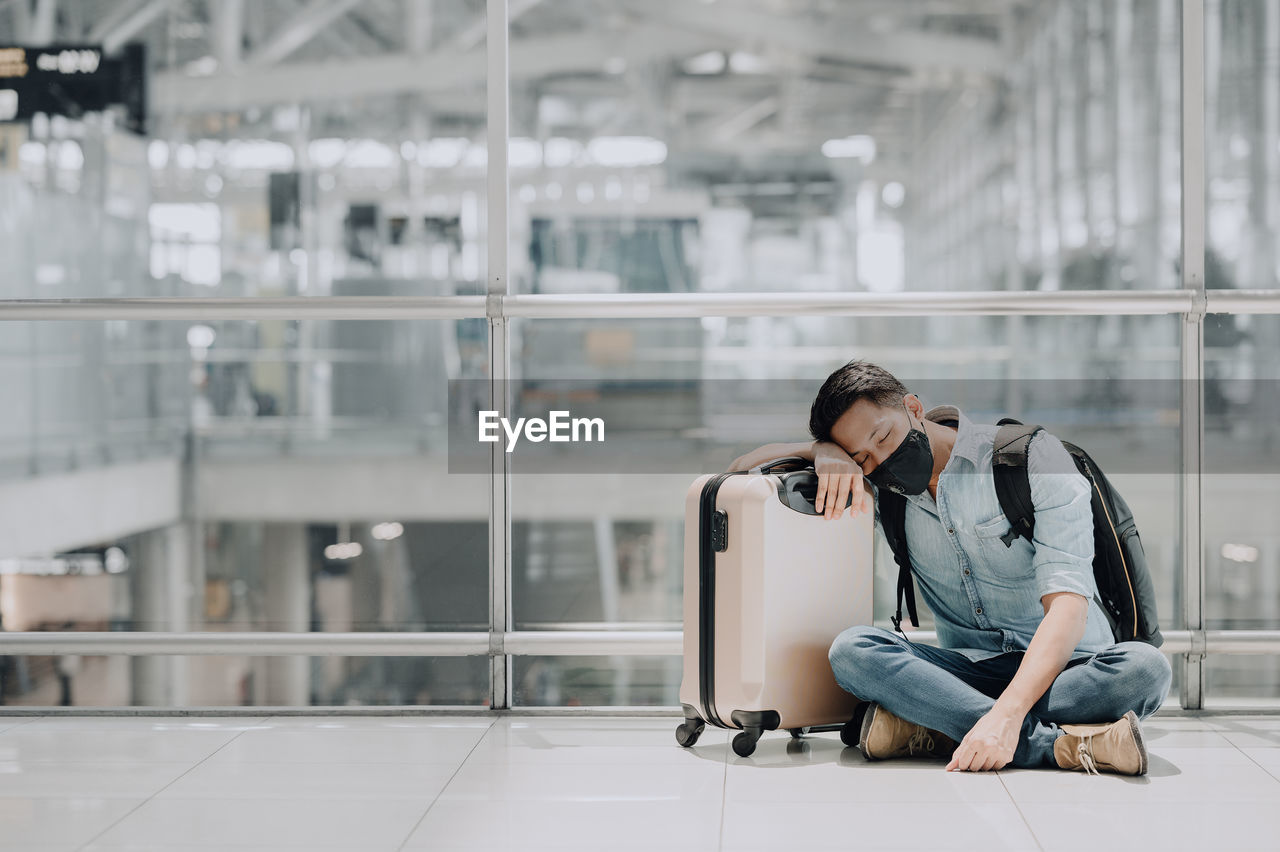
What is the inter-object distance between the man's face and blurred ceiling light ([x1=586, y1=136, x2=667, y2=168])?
3704mm

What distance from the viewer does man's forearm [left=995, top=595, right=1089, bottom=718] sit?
5.74 feet

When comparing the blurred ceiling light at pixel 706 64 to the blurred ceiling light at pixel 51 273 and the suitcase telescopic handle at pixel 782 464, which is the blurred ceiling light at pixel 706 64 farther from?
the blurred ceiling light at pixel 51 273

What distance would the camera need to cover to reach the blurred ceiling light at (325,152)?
10.3m

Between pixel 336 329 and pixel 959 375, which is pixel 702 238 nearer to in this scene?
pixel 959 375

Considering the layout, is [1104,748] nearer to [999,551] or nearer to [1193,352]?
[999,551]

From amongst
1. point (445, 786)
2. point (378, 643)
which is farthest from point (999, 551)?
point (378, 643)

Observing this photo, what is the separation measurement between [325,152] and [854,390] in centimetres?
956

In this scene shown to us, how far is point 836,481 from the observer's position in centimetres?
191

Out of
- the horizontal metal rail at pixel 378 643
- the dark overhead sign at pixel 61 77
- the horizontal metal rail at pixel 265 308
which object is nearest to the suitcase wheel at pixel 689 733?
the horizontal metal rail at pixel 378 643


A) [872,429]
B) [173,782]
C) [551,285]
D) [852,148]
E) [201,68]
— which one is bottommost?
[173,782]

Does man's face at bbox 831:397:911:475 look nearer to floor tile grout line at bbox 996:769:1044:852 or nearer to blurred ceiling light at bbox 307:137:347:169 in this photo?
floor tile grout line at bbox 996:769:1044:852

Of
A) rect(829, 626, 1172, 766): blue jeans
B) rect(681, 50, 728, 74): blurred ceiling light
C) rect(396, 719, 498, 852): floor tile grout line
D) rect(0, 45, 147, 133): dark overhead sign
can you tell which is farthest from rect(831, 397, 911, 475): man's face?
rect(681, 50, 728, 74): blurred ceiling light

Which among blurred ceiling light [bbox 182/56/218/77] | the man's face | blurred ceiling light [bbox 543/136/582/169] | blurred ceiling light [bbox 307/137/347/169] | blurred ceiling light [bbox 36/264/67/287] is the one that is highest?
blurred ceiling light [bbox 182/56/218/77]

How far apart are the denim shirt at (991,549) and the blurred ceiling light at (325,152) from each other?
9418mm
